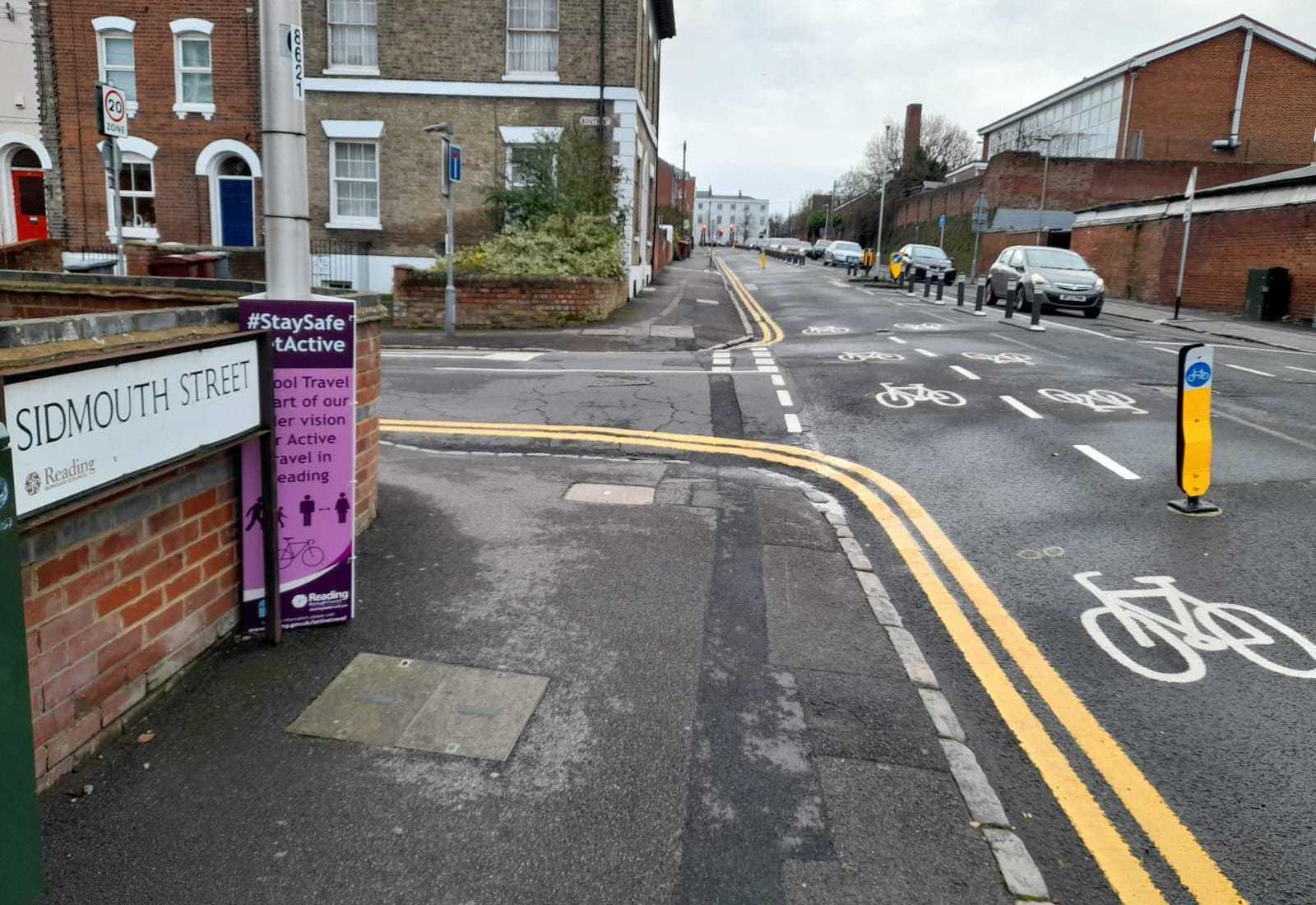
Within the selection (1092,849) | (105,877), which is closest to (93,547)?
(105,877)

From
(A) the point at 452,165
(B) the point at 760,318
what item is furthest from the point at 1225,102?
(A) the point at 452,165

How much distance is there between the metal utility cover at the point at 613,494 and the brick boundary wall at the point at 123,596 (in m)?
2.89

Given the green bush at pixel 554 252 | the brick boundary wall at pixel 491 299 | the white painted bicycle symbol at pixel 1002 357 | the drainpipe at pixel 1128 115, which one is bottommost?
the white painted bicycle symbol at pixel 1002 357

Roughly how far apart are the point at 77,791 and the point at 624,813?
1792mm

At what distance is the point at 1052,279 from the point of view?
910 inches

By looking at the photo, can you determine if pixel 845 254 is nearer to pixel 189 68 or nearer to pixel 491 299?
pixel 189 68

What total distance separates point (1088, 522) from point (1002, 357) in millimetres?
8155

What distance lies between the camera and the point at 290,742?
3385 mm

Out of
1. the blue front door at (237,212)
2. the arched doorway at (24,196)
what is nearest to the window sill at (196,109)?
the blue front door at (237,212)

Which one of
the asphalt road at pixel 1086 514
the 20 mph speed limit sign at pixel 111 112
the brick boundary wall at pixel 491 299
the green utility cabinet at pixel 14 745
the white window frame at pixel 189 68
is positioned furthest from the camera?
the white window frame at pixel 189 68

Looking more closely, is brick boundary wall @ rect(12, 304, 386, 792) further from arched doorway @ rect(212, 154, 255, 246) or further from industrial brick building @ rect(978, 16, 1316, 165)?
industrial brick building @ rect(978, 16, 1316, 165)

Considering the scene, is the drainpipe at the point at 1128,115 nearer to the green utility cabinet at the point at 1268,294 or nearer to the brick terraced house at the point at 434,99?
the green utility cabinet at the point at 1268,294

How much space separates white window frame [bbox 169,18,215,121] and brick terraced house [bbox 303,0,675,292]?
2.35 m

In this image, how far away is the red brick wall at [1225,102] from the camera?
151ft
